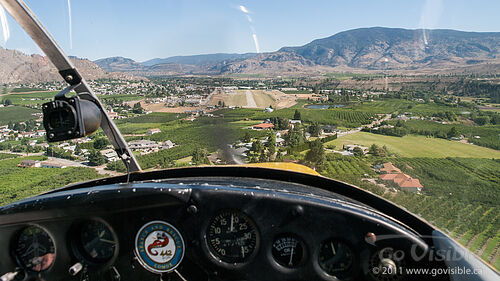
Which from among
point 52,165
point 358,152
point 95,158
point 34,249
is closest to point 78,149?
point 95,158

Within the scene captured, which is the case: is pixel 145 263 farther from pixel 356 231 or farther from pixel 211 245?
pixel 356 231

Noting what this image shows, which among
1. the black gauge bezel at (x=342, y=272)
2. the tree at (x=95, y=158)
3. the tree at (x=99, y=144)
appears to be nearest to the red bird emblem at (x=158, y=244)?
the black gauge bezel at (x=342, y=272)

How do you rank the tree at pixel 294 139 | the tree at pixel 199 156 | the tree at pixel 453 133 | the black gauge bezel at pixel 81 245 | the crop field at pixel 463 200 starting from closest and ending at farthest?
the black gauge bezel at pixel 81 245 → the crop field at pixel 463 200 → the tree at pixel 199 156 → the tree at pixel 294 139 → the tree at pixel 453 133

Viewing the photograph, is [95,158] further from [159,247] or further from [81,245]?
[159,247]

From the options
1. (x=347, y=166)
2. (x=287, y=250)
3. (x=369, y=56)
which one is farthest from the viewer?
(x=369, y=56)

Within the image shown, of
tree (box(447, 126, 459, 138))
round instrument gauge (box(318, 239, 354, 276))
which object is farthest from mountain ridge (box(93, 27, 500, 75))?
round instrument gauge (box(318, 239, 354, 276))

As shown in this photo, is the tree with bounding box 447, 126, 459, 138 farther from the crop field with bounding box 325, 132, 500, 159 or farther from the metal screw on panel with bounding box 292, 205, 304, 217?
the metal screw on panel with bounding box 292, 205, 304, 217

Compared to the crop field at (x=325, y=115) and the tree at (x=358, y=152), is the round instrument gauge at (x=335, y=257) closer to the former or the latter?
the tree at (x=358, y=152)
